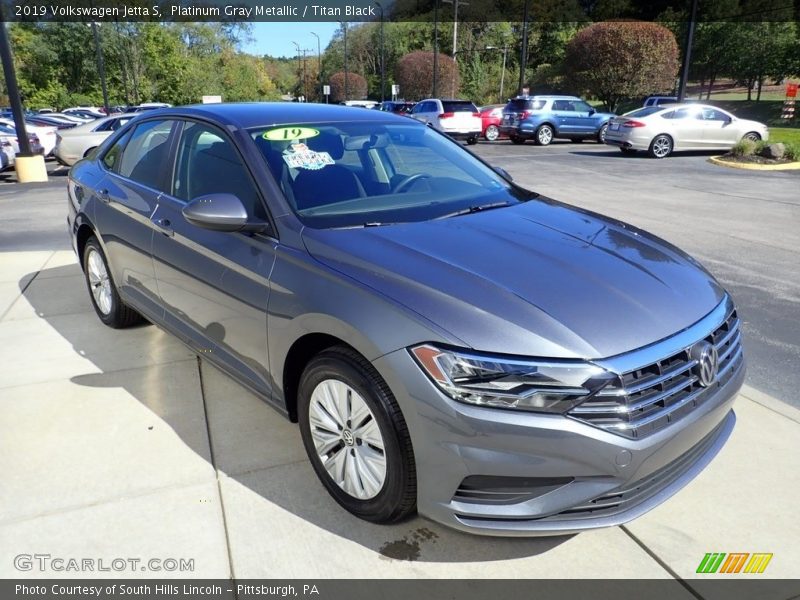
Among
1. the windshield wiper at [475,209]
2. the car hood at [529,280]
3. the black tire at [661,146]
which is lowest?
the black tire at [661,146]

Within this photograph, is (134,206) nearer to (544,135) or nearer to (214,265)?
(214,265)

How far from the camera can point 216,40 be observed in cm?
6888

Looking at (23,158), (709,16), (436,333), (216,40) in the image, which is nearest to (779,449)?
(436,333)

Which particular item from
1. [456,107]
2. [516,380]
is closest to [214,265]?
[516,380]

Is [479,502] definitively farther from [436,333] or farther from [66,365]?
[66,365]

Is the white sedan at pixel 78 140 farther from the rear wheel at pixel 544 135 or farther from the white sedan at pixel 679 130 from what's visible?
the rear wheel at pixel 544 135

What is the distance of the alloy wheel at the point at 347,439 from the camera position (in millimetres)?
2434

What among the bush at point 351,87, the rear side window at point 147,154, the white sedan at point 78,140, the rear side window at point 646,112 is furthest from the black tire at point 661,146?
the bush at point 351,87

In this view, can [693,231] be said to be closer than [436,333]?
No

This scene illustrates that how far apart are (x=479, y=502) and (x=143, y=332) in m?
3.37

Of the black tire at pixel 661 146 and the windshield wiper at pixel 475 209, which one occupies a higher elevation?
the windshield wiper at pixel 475 209

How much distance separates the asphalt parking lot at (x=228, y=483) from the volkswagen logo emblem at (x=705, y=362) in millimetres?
698

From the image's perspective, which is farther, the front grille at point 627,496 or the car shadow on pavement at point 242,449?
the car shadow on pavement at point 242,449

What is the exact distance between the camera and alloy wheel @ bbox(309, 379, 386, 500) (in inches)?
95.8
